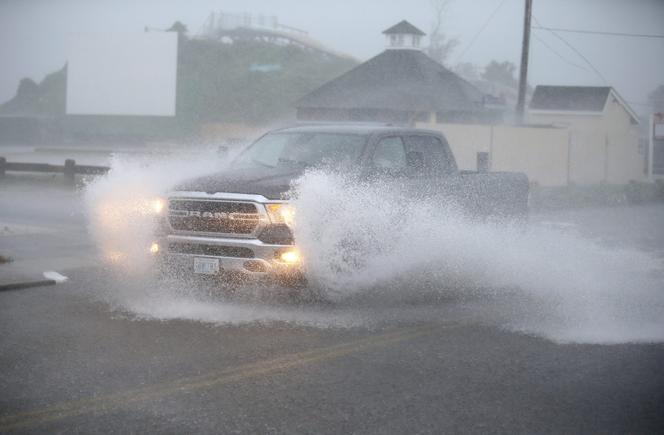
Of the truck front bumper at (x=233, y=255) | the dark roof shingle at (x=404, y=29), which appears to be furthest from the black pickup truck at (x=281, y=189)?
the dark roof shingle at (x=404, y=29)

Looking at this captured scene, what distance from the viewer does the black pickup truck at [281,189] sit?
8547mm

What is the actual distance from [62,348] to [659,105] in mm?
73007

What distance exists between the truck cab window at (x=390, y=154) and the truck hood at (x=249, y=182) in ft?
3.26

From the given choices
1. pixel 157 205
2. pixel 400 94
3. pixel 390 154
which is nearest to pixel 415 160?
pixel 390 154

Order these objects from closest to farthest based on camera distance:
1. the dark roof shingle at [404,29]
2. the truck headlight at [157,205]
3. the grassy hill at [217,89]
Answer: the truck headlight at [157,205]
the dark roof shingle at [404,29]
the grassy hill at [217,89]

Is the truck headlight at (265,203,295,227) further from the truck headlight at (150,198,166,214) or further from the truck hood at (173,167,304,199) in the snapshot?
the truck headlight at (150,198,166,214)

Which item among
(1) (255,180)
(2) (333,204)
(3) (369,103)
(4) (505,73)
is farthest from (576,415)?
(4) (505,73)

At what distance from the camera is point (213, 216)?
28.7 ft

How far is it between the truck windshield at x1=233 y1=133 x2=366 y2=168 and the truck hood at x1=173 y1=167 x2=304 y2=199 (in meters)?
0.45

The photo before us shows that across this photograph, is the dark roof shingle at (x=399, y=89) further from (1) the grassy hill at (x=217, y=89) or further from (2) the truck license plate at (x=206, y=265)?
(2) the truck license plate at (x=206, y=265)

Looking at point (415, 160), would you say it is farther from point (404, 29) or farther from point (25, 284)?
point (404, 29)

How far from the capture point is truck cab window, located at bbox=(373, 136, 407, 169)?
32.8 ft

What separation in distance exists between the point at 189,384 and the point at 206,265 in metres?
2.80

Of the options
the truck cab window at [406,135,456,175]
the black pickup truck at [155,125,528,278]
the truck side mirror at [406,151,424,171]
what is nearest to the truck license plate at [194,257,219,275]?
the black pickup truck at [155,125,528,278]
